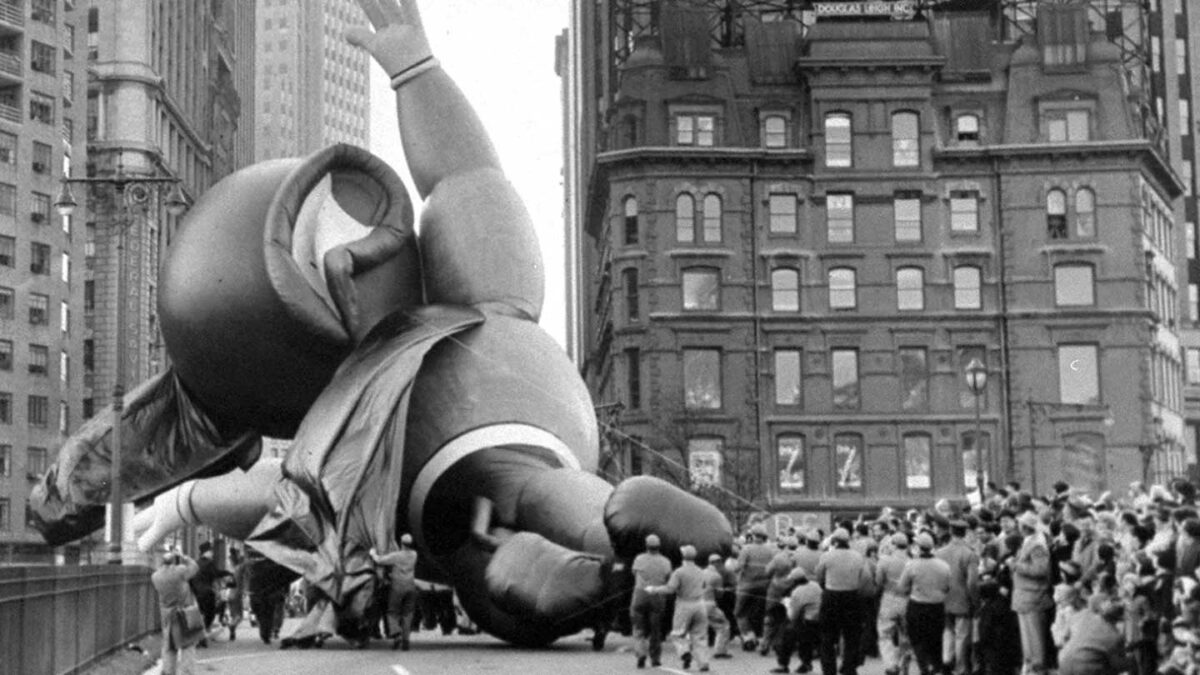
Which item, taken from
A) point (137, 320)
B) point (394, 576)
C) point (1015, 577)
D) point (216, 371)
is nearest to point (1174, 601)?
point (1015, 577)

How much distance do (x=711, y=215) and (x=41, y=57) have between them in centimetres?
3220

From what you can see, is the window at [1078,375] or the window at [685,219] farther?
the window at [685,219]

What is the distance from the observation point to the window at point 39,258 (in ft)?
279

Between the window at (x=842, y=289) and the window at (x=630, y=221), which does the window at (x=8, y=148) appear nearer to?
the window at (x=630, y=221)

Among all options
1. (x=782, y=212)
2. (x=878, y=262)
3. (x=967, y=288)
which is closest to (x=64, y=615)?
(x=782, y=212)

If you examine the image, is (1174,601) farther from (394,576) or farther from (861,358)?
(861,358)

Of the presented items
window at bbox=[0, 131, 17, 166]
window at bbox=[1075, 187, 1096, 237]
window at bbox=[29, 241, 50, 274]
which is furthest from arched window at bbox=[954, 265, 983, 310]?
window at bbox=[0, 131, 17, 166]

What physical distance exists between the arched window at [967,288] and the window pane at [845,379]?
4.58 metres

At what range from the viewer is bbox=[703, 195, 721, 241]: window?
249 feet

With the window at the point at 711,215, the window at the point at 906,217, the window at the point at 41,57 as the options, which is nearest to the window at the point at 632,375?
the window at the point at 711,215

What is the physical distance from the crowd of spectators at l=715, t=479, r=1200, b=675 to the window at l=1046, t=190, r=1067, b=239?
5019 cm

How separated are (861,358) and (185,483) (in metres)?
44.1

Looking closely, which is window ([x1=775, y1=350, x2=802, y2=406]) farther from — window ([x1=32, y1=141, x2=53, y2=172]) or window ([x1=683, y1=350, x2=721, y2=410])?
window ([x1=32, y1=141, x2=53, y2=172])

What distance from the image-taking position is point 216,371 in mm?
30156
